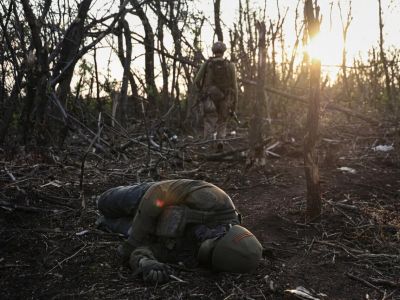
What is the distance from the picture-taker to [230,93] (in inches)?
305

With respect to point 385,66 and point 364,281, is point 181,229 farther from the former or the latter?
point 385,66

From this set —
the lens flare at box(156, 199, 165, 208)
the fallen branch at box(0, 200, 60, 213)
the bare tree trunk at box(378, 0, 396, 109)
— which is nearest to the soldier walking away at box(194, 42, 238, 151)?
the fallen branch at box(0, 200, 60, 213)

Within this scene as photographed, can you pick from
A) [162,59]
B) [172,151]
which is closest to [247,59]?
[162,59]

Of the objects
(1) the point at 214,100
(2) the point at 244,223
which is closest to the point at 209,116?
(1) the point at 214,100

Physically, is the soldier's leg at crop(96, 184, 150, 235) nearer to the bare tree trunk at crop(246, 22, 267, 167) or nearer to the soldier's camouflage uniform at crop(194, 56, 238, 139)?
the bare tree trunk at crop(246, 22, 267, 167)

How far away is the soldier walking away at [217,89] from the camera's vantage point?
25.0 ft

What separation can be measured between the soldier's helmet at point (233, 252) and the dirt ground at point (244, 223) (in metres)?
0.11

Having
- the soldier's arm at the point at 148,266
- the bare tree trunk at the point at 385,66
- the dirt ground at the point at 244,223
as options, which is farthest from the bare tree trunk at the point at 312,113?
the bare tree trunk at the point at 385,66

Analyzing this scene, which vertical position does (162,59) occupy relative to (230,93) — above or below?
above

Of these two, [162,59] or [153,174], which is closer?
[153,174]

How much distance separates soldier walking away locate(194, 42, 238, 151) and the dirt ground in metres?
0.99

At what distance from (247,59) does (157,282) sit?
30.0 ft

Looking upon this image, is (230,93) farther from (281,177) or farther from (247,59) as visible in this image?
(247,59)

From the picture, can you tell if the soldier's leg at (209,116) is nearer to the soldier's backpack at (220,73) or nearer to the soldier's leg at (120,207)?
the soldier's backpack at (220,73)
